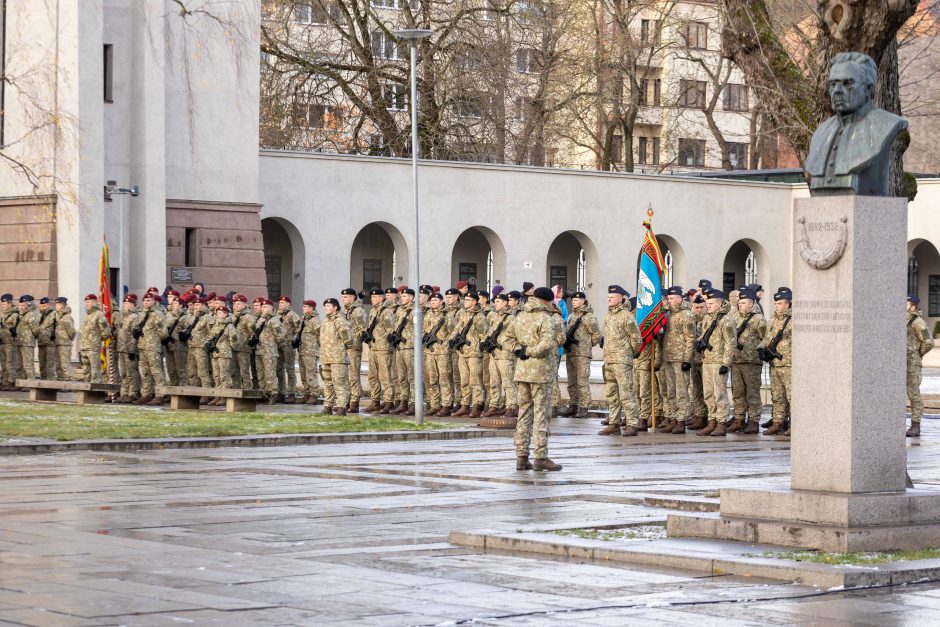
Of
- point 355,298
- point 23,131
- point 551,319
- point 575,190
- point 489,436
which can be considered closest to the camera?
point 551,319

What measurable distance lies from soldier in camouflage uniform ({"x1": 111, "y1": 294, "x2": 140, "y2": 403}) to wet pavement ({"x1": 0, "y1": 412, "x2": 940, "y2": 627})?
37.3ft

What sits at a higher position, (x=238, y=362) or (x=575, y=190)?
(x=575, y=190)

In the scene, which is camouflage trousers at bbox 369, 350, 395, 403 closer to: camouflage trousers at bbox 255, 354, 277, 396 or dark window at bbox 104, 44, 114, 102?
camouflage trousers at bbox 255, 354, 277, 396

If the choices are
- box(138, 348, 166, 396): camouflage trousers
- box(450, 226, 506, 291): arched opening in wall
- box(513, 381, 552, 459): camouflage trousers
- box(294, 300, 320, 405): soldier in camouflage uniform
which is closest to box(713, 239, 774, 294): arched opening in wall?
box(450, 226, 506, 291): arched opening in wall

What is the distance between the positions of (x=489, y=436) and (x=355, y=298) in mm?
6017

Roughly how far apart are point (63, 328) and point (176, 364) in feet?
13.2

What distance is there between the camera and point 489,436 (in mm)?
23844

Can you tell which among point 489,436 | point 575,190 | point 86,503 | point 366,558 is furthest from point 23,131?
point 366,558

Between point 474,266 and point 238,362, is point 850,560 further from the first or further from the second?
point 474,266

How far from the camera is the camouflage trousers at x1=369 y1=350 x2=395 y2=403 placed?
94.5ft

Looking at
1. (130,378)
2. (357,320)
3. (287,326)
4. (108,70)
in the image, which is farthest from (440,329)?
(108,70)

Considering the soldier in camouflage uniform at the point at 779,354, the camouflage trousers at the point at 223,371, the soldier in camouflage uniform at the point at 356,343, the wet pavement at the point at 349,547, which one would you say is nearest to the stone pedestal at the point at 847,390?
the wet pavement at the point at 349,547

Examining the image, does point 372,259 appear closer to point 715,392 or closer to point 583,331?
point 583,331

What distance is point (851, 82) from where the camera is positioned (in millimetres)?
11867
